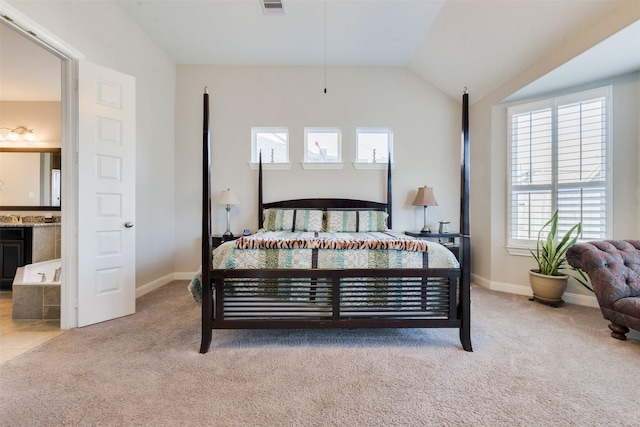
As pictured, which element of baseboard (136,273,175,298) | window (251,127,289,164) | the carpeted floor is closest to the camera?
the carpeted floor

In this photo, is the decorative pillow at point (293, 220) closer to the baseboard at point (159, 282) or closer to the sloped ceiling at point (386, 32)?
the baseboard at point (159, 282)

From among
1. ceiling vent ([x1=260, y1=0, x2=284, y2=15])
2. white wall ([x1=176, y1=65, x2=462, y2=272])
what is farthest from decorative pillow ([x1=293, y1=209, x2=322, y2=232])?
ceiling vent ([x1=260, y1=0, x2=284, y2=15])

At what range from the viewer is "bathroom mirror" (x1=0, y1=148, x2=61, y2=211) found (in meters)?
3.83

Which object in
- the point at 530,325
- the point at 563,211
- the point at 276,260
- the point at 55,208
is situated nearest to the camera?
the point at 276,260

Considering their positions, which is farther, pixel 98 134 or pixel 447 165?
pixel 447 165

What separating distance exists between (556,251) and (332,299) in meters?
2.71

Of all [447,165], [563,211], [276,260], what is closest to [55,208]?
[276,260]

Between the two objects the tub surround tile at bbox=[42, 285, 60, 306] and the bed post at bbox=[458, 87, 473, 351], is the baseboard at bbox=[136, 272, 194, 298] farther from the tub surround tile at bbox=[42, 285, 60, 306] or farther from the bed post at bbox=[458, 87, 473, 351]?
the bed post at bbox=[458, 87, 473, 351]

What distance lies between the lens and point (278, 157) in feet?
13.1

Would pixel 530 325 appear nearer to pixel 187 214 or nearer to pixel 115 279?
pixel 115 279

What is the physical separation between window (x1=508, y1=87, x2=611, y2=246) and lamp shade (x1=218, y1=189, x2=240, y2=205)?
3.80 metres

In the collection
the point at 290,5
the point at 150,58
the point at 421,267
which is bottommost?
the point at 421,267

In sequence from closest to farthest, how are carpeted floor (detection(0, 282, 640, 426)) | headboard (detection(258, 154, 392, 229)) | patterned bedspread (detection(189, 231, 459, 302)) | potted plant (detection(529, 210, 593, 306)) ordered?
1. carpeted floor (detection(0, 282, 640, 426))
2. patterned bedspread (detection(189, 231, 459, 302))
3. potted plant (detection(529, 210, 593, 306))
4. headboard (detection(258, 154, 392, 229))

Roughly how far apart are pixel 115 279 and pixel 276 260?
70.4 inches
